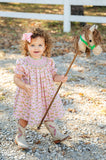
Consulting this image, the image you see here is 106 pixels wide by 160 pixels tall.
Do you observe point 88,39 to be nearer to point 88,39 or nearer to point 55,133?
point 88,39

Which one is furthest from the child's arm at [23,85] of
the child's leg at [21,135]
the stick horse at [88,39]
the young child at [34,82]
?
the stick horse at [88,39]

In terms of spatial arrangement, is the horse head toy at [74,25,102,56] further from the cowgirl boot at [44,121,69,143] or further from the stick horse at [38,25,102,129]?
the cowgirl boot at [44,121,69,143]

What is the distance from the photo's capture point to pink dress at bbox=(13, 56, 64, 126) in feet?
8.05

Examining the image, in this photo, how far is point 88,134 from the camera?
2.86 metres

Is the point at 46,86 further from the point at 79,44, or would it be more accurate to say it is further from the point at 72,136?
the point at 72,136

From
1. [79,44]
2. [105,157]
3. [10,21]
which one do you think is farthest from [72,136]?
[10,21]

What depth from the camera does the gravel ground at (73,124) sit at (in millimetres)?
2521

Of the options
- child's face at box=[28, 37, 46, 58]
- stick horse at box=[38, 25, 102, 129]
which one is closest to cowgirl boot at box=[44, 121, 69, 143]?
child's face at box=[28, 37, 46, 58]

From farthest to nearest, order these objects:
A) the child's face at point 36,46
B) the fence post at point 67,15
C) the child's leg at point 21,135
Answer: the fence post at point 67,15, the child's leg at point 21,135, the child's face at point 36,46

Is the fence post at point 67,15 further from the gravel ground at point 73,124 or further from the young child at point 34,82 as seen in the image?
the young child at point 34,82

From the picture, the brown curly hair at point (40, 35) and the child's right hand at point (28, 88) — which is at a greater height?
the brown curly hair at point (40, 35)

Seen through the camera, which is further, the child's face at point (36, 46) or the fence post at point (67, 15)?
the fence post at point (67, 15)

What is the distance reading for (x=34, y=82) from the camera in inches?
96.5

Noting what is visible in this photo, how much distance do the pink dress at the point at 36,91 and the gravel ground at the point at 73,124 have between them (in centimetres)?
31
